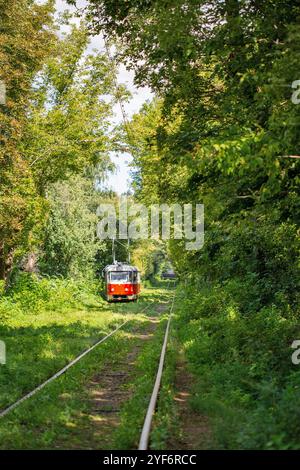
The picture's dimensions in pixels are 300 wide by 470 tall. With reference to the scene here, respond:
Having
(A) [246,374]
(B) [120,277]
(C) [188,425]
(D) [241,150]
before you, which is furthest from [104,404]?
(B) [120,277]

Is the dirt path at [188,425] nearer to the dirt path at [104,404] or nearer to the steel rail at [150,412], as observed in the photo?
the steel rail at [150,412]

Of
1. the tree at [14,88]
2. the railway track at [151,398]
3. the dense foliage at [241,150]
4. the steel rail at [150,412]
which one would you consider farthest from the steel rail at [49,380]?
the tree at [14,88]

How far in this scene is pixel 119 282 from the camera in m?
36.1

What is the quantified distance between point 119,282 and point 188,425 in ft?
91.2

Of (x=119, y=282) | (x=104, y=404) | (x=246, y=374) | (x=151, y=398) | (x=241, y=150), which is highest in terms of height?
(x=241, y=150)

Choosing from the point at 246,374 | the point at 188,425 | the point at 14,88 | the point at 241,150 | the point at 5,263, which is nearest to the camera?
the point at 241,150

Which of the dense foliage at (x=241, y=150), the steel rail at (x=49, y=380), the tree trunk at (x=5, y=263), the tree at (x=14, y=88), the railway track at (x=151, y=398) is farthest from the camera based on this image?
the tree trunk at (x=5, y=263)

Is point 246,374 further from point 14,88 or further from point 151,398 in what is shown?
point 14,88

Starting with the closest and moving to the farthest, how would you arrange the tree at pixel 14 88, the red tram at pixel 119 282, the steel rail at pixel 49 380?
the steel rail at pixel 49 380 → the tree at pixel 14 88 → the red tram at pixel 119 282

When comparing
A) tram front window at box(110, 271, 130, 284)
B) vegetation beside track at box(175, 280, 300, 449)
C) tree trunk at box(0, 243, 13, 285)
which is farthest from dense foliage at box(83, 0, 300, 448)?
tram front window at box(110, 271, 130, 284)

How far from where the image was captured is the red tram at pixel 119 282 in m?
35.9

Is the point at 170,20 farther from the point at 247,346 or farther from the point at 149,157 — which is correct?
the point at 149,157

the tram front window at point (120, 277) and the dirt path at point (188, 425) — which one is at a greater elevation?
the tram front window at point (120, 277)

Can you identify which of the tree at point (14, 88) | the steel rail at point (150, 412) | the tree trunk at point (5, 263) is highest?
the tree at point (14, 88)
